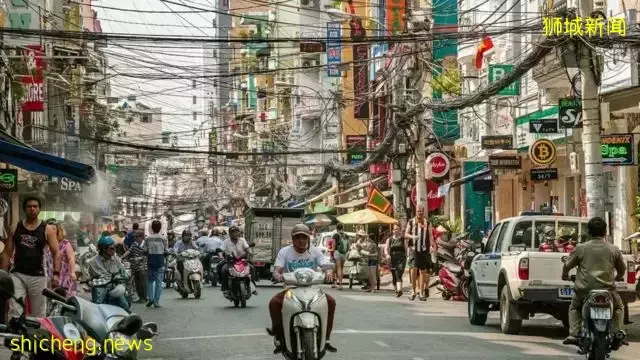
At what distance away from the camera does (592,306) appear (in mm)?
14461

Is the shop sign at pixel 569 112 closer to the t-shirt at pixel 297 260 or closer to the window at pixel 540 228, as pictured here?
the window at pixel 540 228

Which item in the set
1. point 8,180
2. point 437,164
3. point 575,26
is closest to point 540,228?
point 575,26

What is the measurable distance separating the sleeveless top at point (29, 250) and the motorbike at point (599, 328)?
6.30m

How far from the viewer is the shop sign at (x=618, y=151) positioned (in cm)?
2552

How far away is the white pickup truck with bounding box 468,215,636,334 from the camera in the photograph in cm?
1898

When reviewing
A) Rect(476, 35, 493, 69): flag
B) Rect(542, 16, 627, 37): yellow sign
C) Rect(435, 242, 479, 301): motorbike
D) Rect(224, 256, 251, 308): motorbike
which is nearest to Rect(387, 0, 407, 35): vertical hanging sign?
Rect(476, 35, 493, 69): flag

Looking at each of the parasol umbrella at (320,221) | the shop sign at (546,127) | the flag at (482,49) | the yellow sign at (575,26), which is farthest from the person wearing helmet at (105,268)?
the parasol umbrella at (320,221)

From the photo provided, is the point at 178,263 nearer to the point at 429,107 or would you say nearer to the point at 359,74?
the point at 429,107

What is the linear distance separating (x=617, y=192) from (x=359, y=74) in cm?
4103

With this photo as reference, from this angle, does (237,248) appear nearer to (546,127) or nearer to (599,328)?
(546,127)

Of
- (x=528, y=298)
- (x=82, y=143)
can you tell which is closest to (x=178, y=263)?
(x=528, y=298)

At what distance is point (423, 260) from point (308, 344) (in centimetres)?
1659

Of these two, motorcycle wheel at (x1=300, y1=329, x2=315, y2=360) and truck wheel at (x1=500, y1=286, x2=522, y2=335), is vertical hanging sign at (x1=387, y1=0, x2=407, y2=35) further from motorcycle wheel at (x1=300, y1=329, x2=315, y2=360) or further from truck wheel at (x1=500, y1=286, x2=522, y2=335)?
motorcycle wheel at (x1=300, y1=329, x2=315, y2=360)

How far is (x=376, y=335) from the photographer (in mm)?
19312
